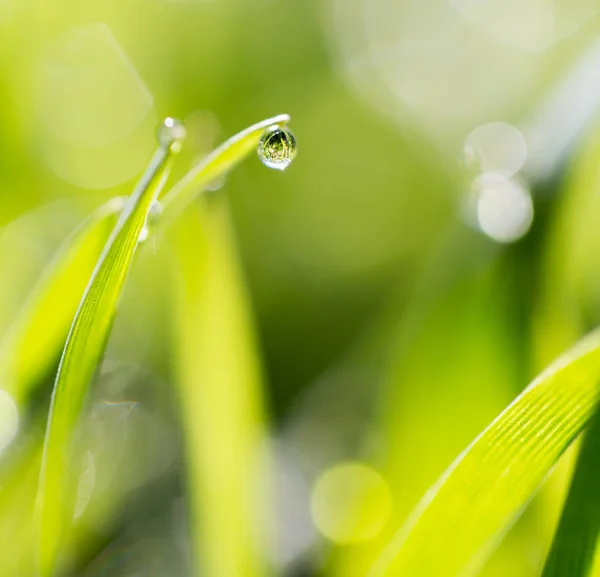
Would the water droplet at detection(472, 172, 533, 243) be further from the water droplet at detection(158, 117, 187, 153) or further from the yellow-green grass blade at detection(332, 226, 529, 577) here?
the water droplet at detection(158, 117, 187, 153)

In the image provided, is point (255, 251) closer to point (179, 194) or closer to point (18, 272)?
point (18, 272)

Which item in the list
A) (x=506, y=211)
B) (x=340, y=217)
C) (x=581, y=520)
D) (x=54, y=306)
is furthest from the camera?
(x=340, y=217)

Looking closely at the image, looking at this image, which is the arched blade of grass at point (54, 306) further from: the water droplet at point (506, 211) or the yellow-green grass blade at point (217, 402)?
the water droplet at point (506, 211)

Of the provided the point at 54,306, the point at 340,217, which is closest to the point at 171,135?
the point at 54,306

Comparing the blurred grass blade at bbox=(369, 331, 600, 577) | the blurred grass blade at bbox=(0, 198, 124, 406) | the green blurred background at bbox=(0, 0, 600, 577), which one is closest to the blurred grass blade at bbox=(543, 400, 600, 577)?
the blurred grass blade at bbox=(369, 331, 600, 577)

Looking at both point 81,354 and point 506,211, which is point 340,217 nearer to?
point 506,211
